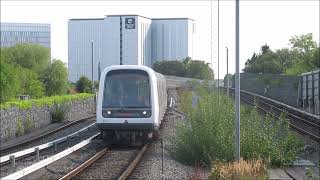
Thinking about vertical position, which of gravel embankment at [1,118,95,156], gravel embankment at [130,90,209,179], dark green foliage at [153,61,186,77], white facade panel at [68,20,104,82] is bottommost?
gravel embankment at [1,118,95,156]

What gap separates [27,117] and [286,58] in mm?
89525

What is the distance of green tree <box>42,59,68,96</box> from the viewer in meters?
81.2

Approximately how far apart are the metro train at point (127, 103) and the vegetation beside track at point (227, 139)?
10.2 feet

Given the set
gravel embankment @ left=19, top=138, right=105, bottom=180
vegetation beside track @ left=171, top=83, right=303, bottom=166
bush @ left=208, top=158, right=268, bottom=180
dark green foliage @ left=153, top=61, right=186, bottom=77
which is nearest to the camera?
bush @ left=208, top=158, right=268, bottom=180

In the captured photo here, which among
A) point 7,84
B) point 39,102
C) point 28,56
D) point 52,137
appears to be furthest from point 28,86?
point 52,137

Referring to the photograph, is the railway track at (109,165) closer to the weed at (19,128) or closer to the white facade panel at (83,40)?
the weed at (19,128)

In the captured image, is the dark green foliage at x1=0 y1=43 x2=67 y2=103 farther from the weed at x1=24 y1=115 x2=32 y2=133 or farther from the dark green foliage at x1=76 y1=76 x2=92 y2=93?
the weed at x1=24 y1=115 x2=32 y2=133

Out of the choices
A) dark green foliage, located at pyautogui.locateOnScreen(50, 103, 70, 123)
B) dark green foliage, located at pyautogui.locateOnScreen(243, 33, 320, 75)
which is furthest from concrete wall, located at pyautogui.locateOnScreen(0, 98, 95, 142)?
dark green foliage, located at pyautogui.locateOnScreen(243, 33, 320, 75)

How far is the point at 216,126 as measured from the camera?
18875 mm

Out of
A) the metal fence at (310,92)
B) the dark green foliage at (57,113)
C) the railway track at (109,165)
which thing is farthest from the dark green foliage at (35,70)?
the railway track at (109,165)

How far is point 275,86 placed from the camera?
2793 inches

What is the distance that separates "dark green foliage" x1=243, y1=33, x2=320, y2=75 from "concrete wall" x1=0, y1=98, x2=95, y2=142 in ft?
151

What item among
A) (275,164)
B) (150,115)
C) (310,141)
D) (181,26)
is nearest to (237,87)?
(275,164)

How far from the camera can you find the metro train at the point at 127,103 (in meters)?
23.4
